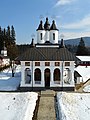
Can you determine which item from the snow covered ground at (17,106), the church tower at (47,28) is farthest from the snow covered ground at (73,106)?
the church tower at (47,28)

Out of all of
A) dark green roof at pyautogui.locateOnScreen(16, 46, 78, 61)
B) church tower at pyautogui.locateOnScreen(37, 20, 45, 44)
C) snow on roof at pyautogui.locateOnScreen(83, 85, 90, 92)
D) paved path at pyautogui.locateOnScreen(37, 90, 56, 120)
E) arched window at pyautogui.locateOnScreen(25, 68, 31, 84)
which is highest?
church tower at pyautogui.locateOnScreen(37, 20, 45, 44)

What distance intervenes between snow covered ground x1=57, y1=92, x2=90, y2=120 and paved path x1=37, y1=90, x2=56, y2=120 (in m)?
0.53

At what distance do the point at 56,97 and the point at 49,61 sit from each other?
22.7ft

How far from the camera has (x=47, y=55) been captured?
83.0ft

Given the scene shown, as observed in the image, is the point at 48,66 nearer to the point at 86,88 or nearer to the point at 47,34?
the point at 86,88

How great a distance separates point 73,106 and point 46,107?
1.90 metres

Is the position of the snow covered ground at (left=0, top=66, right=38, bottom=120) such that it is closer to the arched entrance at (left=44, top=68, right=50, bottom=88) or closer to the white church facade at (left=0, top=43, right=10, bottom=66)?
the arched entrance at (left=44, top=68, right=50, bottom=88)

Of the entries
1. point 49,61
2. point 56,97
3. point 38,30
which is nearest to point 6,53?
point 38,30

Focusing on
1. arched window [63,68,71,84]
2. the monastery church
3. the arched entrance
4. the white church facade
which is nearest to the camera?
the monastery church

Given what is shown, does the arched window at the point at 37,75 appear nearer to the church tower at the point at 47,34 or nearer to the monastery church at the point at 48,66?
the monastery church at the point at 48,66

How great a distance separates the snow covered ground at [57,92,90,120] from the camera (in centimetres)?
1458

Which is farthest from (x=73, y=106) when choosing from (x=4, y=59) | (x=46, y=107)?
(x=4, y=59)

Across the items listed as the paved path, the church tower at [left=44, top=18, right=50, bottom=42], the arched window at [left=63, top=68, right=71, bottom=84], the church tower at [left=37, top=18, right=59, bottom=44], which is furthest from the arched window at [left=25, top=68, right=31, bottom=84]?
the paved path

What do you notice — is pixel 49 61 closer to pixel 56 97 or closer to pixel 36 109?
pixel 56 97
